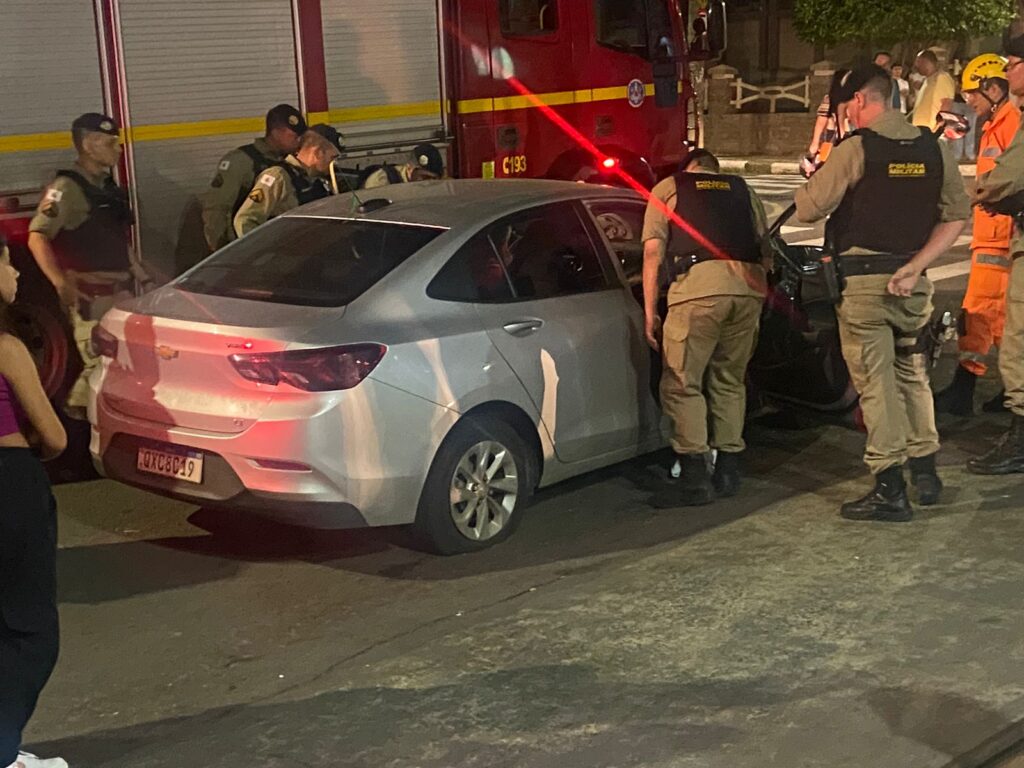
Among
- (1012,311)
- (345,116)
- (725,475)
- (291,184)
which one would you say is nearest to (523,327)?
(725,475)

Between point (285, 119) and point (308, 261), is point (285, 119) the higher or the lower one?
the higher one

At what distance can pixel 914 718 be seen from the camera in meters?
4.33

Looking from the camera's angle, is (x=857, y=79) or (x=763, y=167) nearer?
(x=857, y=79)

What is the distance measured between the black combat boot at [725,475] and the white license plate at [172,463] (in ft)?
7.88

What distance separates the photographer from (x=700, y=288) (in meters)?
6.22

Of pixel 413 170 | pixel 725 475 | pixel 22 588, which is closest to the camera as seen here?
pixel 22 588

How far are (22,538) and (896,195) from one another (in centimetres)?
384

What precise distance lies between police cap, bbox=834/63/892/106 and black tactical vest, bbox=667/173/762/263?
1.96 ft

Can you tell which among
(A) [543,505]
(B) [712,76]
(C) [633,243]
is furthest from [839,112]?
(B) [712,76]

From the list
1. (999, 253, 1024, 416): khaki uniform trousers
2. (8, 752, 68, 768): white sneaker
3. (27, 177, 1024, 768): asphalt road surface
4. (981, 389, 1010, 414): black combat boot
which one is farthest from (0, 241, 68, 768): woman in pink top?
(981, 389, 1010, 414): black combat boot

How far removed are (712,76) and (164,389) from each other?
23518 millimetres

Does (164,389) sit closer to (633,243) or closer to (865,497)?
(633,243)

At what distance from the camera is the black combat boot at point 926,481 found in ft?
20.9

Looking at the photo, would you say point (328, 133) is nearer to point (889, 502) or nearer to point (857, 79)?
point (857, 79)
